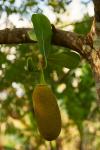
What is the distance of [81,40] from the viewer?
132 cm

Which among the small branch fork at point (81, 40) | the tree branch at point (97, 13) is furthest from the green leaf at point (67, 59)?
the tree branch at point (97, 13)

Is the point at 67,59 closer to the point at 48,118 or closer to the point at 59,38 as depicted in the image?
the point at 59,38

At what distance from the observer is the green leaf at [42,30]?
4.40ft

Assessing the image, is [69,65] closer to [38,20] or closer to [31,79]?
[38,20]

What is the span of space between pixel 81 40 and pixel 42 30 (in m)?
0.12

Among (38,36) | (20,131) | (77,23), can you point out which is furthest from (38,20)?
(20,131)

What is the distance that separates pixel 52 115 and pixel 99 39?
0.25 meters

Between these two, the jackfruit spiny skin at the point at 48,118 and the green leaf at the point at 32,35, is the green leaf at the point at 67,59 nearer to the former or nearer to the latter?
the green leaf at the point at 32,35

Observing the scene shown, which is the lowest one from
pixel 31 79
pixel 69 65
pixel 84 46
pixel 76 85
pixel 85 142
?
pixel 85 142

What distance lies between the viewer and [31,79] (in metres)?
3.29

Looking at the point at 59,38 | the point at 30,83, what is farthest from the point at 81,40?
the point at 30,83

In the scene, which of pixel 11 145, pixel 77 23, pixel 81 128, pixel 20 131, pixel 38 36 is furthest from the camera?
pixel 11 145

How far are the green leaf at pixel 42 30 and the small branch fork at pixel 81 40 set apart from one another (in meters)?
0.02

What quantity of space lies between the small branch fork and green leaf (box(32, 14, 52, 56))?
19 millimetres
